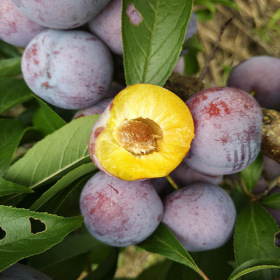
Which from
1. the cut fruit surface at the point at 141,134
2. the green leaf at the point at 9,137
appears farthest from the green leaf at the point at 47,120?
the cut fruit surface at the point at 141,134

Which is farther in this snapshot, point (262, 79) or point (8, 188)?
point (262, 79)

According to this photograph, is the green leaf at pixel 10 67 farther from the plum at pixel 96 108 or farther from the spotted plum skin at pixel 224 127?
the spotted plum skin at pixel 224 127

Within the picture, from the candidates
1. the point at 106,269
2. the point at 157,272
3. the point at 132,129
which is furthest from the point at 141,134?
the point at 157,272

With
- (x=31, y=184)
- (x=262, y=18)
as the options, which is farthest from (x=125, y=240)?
(x=262, y=18)

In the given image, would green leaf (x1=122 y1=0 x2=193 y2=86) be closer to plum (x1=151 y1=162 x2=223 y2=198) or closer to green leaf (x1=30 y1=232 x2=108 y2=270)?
plum (x1=151 y1=162 x2=223 y2=198)

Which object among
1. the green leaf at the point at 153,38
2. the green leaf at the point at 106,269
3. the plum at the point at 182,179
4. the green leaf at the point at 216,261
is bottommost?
the green leaf at the point at 106,269

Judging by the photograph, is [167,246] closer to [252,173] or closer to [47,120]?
[252,173]
